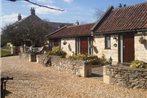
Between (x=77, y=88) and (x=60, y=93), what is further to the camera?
(x=77, y=88)

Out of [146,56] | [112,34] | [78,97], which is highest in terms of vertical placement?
[112,34]

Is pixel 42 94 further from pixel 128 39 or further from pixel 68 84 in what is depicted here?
pixel 128 39

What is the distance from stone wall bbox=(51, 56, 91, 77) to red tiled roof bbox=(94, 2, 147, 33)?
5.18 meters

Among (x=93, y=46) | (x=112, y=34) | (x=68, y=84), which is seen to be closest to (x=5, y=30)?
(x=93, y=46)

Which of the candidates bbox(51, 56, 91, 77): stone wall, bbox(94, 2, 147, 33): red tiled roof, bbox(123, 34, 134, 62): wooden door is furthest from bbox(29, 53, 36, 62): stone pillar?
bbox(123, 34, 134, 62): wooden door

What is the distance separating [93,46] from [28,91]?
14693 millimetres

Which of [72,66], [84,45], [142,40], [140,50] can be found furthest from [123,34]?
[84,45]

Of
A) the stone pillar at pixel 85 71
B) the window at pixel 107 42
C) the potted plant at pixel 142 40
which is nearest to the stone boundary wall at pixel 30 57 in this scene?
the window at pixel 107 42

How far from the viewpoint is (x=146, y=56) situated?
65.4 feet

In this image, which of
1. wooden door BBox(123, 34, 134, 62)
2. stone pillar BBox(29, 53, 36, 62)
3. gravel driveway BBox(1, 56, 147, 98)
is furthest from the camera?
stone pillar BBox(29, 53, 36, 62)

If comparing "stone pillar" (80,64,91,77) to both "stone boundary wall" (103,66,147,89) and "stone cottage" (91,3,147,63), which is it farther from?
"stone cottage" (91,3,147,63)

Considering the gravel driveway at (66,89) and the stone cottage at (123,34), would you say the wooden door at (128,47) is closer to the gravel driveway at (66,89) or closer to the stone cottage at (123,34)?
the stone cottage at (123,34)

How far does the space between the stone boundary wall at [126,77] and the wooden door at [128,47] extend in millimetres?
7643

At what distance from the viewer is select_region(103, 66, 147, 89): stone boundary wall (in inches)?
496
